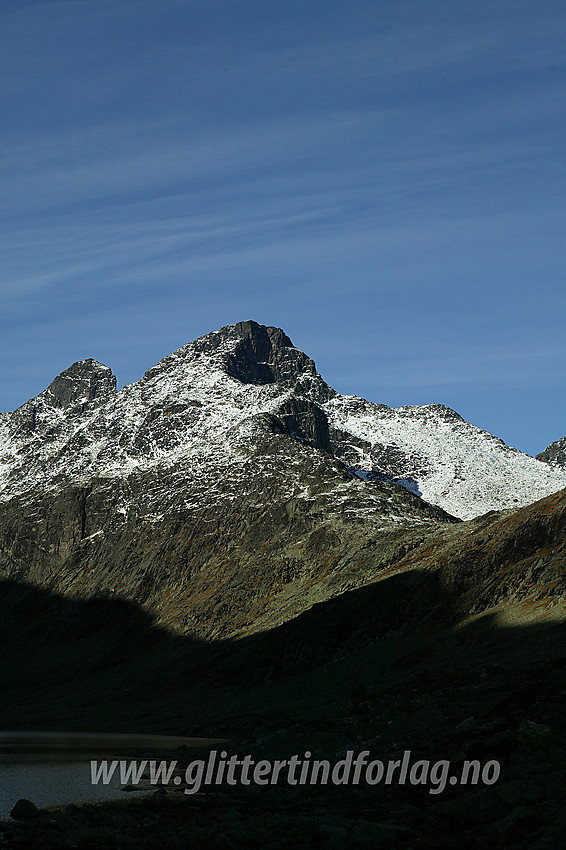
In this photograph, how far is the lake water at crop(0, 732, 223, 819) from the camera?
57.3 metres

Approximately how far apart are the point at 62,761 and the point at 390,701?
31091 millimetres

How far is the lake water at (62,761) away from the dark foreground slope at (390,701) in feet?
25.1

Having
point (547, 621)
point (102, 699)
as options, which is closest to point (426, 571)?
point (547, 621)

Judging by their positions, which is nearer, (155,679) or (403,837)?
(403,837)

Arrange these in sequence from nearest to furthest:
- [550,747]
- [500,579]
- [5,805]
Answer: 1. [550,747]
2. [5,805]
3. [500,579]

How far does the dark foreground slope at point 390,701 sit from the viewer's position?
39.8 meters

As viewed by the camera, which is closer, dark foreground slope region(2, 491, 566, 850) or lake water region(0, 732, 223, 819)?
dark foreground slope region(2, 491, 566, 850)

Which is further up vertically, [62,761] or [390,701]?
[390,701]

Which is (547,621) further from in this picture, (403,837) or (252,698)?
(403,837)

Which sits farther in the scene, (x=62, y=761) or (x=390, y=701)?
(x=62, y=761)

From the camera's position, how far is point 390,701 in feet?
243

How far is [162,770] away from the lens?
6781 centimetres

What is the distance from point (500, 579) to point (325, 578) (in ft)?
212

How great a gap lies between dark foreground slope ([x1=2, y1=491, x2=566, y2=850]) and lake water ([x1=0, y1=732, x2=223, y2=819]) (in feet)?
25.1
